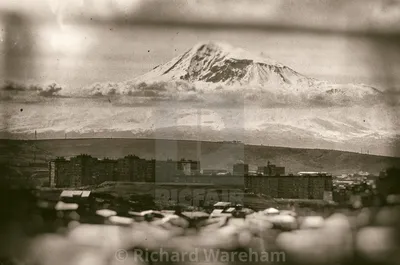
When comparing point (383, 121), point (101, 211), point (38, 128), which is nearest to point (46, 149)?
point (38, 128)

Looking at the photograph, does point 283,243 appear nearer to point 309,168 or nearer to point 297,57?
point 309,168

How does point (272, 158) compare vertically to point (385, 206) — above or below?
above

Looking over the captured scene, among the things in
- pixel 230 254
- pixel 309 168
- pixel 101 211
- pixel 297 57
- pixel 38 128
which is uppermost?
pixel 297 57
